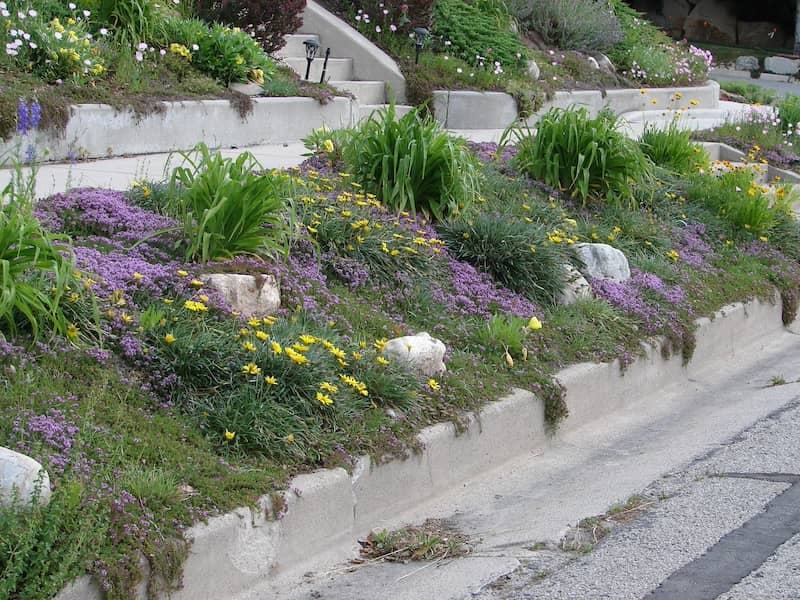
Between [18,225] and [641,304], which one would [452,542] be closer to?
[18,225]

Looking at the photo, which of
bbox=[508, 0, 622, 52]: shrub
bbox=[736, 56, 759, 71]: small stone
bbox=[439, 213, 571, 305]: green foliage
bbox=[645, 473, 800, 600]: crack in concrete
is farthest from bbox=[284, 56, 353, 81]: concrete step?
bbox=[736, 56, 759, 71]: small stone

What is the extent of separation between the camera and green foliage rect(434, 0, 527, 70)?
14.3 meters

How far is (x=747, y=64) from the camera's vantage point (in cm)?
2892

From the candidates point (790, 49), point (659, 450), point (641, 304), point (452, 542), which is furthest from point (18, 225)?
point (790, 49)

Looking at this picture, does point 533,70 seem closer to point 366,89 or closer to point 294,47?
point 366,89

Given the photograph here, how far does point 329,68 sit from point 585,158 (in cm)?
518

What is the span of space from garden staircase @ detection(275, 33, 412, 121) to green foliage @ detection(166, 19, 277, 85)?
1.70 m

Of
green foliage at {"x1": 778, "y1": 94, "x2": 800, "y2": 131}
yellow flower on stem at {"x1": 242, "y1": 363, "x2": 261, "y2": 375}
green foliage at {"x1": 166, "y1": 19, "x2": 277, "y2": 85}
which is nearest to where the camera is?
yellow flower on stem at {"x1": 242, "y1": 363, "x2": 261, "y2": 375}

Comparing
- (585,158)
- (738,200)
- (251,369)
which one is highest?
(585,158)

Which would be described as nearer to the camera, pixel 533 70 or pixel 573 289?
pixel 573 289

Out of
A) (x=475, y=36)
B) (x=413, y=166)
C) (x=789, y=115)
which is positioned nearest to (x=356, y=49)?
(x=475, y=36)

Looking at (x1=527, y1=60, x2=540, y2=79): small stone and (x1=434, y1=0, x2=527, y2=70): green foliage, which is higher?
(x1=434, y1=0, x2=527, y2=70): green foliage

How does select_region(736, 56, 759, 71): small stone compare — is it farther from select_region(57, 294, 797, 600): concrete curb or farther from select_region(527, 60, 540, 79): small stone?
select_region(57, 294, 797, 600): concrete curb

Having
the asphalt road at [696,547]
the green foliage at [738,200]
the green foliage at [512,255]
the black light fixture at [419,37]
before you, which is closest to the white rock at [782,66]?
the black light fixture at [419,37]
